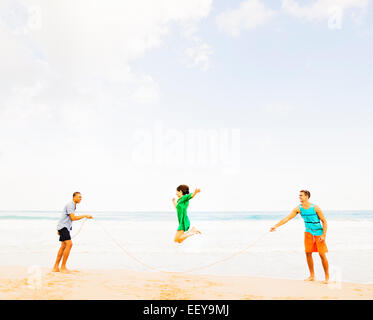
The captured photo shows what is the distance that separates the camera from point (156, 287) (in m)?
6.43

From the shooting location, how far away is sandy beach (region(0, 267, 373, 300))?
5711 millimetres

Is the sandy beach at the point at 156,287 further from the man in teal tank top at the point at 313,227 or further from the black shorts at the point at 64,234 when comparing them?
the black shorts at the point at 64,234

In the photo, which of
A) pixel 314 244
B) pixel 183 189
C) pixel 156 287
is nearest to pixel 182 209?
pixel 183 189

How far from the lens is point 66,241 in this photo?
775cm

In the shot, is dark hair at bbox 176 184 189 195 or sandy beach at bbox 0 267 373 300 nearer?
sandy beach at bbox 0 267 373 300

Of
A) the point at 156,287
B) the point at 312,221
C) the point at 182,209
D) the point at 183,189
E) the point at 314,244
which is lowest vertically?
the point at 156,287

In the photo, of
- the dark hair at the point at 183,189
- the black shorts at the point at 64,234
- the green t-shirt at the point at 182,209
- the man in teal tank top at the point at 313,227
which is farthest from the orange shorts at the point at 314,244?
the black shorts at the point at 64,234

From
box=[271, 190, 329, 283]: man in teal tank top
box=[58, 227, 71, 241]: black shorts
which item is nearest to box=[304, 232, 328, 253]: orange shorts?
box=[271, 190, 329, 283]: man in teal tank top

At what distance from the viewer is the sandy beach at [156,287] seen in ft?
18.7

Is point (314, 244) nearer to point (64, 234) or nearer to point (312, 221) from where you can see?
point (312, 221)

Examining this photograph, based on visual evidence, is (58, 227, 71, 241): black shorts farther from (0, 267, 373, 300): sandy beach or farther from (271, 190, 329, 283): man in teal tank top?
(271, 190, 329, 283): man in teal tank top

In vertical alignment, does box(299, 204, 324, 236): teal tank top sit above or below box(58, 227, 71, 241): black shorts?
above

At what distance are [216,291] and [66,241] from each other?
387 cm
